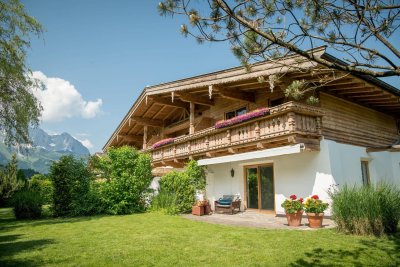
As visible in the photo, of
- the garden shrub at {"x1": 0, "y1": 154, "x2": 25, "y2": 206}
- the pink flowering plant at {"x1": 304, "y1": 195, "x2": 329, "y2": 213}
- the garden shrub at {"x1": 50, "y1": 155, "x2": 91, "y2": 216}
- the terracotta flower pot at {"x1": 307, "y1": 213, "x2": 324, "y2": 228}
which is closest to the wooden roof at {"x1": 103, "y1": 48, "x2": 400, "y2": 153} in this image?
the pink flowering plant at {"x1": 304, "y1": 195, "x2": 329, "y2": 213}

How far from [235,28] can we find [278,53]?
77 centimetres

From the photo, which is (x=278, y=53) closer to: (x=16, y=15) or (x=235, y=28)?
(x=235, y=28)

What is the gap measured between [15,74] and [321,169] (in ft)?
42.6

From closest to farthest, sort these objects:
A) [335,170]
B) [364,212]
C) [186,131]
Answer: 1. [364,212]
2. [335,170]
3. [186,131]

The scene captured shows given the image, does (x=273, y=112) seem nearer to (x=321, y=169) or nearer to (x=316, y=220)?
(x=321, y=169)

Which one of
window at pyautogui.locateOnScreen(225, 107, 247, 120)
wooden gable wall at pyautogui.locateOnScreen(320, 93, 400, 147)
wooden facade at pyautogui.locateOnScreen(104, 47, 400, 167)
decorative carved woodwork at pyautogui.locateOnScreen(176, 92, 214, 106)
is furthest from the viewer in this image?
decorative carved woodwork at pyautogui.locateOnScreen(176, 92, 214, 106)

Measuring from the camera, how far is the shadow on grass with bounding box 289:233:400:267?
16.4ft

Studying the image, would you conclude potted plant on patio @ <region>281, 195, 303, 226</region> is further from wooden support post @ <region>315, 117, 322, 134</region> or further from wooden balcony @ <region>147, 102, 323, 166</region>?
wooden support post @ <region>315, 117, 322, 134</region>

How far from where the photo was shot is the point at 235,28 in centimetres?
426

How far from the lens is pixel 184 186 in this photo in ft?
45.8

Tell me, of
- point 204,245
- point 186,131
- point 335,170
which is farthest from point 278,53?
point 186,131

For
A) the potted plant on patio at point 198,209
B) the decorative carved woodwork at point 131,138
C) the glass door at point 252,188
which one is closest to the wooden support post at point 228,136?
the glass door at point 252,188

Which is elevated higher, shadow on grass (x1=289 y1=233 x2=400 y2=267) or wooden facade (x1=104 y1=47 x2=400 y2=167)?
wooden facade (x1=104 y1=47 x2=400 y2=167)

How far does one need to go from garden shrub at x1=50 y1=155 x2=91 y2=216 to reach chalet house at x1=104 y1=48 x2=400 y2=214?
5144 mm
